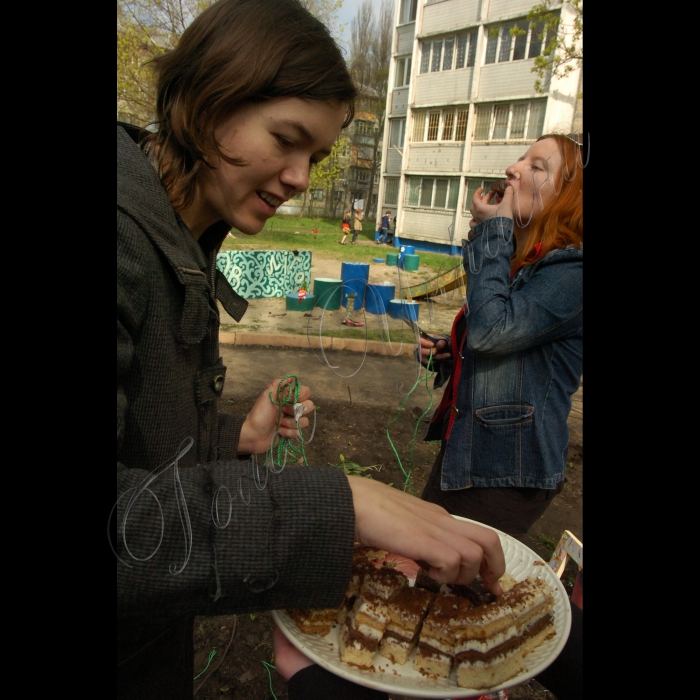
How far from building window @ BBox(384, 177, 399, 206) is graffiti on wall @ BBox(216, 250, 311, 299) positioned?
16.9 meters

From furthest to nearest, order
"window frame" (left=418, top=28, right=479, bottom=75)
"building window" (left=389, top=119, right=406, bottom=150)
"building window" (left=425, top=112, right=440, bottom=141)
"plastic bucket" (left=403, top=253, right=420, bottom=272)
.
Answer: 1. "building window" (left=389, top=119, right=406, bottom=150)
2. "building window" (left=425, top=112, right=440, bottom=141)
3. "window frame" (left=418, top=28, right=479, bottom=75)
4. "plastic bucket" (left=403, top=253, right=420, bottom=272)

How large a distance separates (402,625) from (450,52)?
69.1 ft

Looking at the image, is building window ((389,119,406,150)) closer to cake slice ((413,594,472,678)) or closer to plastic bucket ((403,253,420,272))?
plastic bucket ((403,253,420,272))

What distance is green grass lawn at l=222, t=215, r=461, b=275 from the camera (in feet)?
47.7

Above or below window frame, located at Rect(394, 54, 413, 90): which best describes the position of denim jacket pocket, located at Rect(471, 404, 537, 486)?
below

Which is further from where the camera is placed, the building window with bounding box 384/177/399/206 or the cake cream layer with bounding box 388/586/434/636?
the building window with bounding box 384/177/399/206

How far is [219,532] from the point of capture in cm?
78

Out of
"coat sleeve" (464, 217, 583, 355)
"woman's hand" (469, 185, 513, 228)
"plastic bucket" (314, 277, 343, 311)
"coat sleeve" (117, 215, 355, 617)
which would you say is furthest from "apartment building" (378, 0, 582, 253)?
"coat sleeve" (117, 215, 355, 617)

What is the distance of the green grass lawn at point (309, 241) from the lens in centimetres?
1453

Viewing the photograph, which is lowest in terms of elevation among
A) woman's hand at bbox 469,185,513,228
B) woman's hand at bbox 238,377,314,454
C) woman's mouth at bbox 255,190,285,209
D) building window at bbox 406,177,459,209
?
woman's hand at bbox 238,377,314,454

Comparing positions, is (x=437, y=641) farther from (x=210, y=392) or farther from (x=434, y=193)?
(x=434, y=193)

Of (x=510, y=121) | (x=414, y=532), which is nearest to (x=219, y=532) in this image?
(x=414, y=532)
